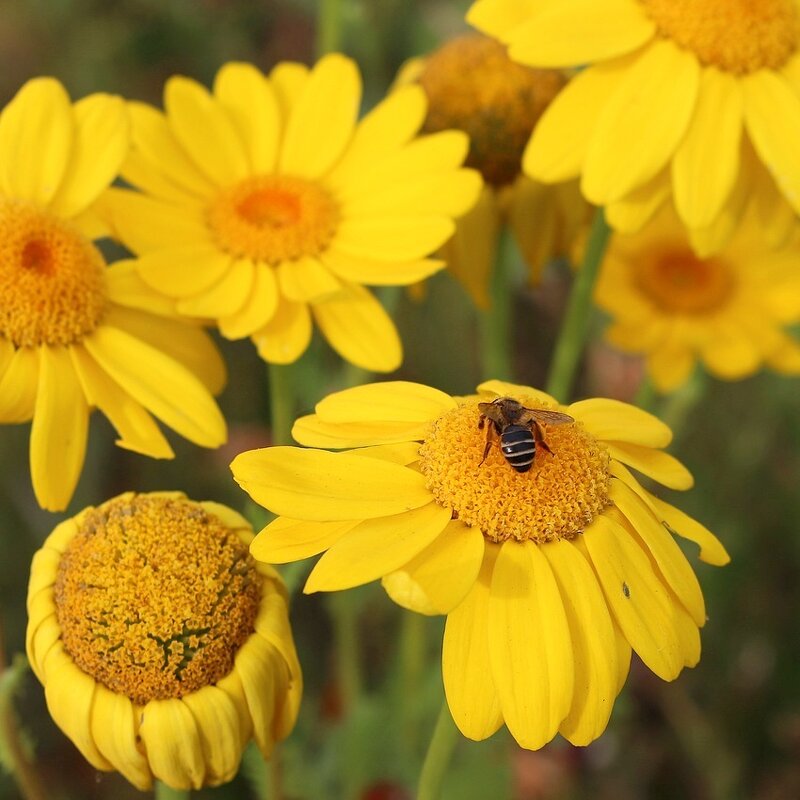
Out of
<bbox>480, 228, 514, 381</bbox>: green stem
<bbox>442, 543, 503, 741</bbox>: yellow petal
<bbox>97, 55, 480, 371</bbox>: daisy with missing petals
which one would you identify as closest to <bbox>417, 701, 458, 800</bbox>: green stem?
<bbox>442, 543, 503, 741</bbox>: yellow petal

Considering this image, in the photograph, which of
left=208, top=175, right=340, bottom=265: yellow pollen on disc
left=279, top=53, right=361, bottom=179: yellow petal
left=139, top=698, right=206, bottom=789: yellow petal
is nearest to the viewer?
left=139, top=698, right=206, bottom=789: yellow petal

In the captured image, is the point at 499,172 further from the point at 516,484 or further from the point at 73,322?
the point at 516,484

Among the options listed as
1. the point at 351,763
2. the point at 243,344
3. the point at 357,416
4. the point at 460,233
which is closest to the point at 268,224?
the point at 460,233

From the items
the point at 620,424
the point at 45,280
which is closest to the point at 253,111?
the point at 45,280

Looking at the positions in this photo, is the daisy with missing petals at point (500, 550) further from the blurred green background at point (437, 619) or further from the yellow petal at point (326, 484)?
the blurred green background at point (437, 619)

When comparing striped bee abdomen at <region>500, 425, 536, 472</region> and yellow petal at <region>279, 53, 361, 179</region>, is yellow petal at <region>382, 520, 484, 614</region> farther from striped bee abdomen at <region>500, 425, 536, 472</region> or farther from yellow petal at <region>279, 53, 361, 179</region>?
yellow petal at <region>279, 53, 361, 179</region>

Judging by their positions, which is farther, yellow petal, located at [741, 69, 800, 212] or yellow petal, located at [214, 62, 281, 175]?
yellow petal, located at [214, 62, 281, 175]

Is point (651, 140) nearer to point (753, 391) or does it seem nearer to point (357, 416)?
point (357, 416)
